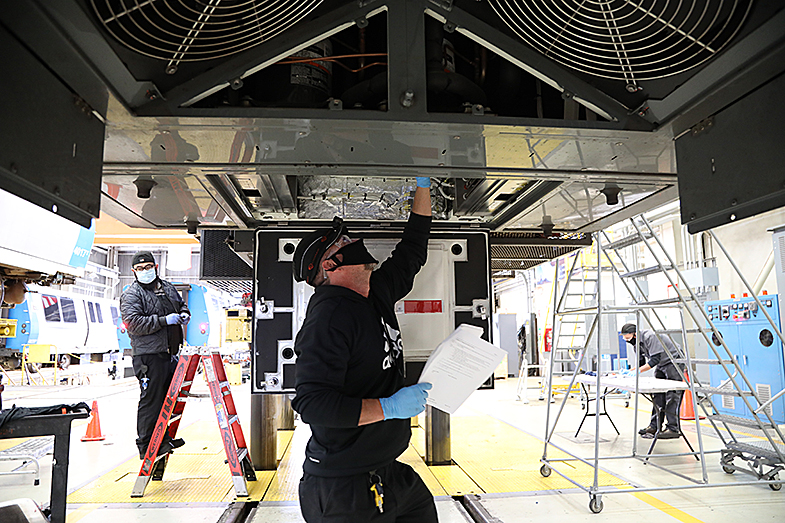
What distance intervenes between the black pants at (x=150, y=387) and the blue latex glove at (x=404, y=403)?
291 centimetres

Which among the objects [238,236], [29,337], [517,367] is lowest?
[517,367]

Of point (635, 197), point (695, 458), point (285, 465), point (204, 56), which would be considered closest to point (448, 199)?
point (635, 197)

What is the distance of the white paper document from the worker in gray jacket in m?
2.90

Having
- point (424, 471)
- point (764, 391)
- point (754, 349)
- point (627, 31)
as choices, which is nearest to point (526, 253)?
point (424, 471)

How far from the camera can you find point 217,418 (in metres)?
3.99

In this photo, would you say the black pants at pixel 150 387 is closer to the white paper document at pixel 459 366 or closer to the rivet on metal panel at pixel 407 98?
the white paper document at pixel 459 366

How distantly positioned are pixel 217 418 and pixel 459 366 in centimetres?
263

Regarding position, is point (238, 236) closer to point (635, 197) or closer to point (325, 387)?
point (325, 387)

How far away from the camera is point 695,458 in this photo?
5.06 meters

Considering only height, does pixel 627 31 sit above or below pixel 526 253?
above

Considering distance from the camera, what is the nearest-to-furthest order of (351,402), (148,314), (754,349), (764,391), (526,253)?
1. (351,402)
2. (148,314)
3. (526,253)
4. (764,391)
5. (754,349)

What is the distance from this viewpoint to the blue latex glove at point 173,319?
4.61 meters

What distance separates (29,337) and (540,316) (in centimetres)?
1504

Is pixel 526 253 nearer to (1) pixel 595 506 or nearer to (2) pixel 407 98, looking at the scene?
(1) pixel 595 506
